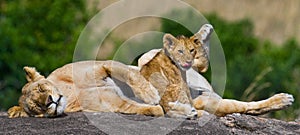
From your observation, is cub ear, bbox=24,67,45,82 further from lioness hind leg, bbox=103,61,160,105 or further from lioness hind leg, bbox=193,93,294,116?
lioness hind leg, bbox=193,93,294,116

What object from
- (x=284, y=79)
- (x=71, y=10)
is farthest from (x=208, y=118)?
(x=71, y=10)

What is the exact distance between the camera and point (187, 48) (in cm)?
429

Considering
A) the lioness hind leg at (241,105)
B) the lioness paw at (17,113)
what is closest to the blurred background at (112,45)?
the lioness hind leg at (241,105)

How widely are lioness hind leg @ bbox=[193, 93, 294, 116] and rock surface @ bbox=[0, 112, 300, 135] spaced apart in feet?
0.34

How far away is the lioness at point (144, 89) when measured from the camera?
14.1 ft

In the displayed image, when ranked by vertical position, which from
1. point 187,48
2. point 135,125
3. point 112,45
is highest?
point 112,45

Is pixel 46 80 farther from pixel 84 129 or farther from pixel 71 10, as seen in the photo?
pixel 71 10

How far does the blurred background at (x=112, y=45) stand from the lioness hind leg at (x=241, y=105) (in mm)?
3188

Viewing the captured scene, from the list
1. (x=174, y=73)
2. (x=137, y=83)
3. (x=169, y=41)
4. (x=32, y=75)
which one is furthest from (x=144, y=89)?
(x=32, y=75)

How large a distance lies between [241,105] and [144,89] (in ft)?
1.89

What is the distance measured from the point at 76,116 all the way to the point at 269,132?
3.18 feet

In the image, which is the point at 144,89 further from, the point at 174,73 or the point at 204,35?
the point at 204,35

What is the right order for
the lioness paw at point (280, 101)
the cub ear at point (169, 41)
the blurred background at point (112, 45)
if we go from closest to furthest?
the cub ear at point (169, 41) < the lioness paw at point (280, 101) < the blurred background at point (112, 45)

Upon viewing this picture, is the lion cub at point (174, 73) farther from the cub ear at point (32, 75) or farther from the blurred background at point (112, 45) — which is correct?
the blurred background at point (112, 45)
